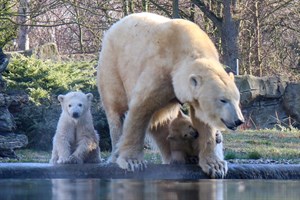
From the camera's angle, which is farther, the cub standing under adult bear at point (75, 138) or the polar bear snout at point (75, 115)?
the polar bear snout at point (75, 115)

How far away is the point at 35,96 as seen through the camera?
46.5 ft

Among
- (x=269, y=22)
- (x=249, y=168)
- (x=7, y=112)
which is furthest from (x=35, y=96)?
(x=269, y=22)

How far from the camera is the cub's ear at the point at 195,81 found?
25.1 feet

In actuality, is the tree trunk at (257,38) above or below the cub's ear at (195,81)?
above

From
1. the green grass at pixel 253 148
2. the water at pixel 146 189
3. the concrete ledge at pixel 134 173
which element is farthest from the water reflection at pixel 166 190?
the green grass at pixel 253 148

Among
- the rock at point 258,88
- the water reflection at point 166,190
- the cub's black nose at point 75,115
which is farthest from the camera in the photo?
the rock at point 258,88

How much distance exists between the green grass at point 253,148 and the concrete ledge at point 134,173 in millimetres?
2286

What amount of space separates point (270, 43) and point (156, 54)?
1739cm

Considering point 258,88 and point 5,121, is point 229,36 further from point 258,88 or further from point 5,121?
point 5,121

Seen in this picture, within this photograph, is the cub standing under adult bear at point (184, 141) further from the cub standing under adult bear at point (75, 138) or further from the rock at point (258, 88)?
the rock at point (258, 88)

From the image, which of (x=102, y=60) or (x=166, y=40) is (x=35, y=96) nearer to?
(x=102, y=60)

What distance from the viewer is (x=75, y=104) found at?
32.2ft

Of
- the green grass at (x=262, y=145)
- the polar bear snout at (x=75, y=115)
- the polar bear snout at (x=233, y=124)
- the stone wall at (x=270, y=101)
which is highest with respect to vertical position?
the polar bear snout at (x=233, y=124)

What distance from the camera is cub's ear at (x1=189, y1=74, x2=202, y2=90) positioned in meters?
7.64
